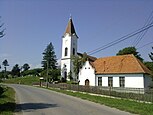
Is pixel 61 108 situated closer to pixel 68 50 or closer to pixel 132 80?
pixel 132 80

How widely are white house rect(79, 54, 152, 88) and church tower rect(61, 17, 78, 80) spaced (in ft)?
83.5

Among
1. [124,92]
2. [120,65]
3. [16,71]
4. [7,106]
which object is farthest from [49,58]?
[7,106]

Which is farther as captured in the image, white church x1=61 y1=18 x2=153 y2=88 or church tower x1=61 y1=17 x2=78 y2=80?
church tower x1=61 y1=17 x2=78 y2=80

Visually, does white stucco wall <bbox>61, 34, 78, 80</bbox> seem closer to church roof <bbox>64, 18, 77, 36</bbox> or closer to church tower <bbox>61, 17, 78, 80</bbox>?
church tower <bbox>61, 17, 78, 80</bbox>

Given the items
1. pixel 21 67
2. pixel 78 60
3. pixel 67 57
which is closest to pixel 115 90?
pixel 78 60

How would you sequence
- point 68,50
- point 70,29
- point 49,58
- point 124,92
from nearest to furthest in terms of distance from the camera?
1. point 124,92
2. point 68,50
3. point 70,29
4. point 49,58

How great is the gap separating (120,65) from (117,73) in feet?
6.63

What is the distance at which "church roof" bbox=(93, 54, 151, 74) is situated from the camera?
38.3m

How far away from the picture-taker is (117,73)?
39688 millimetres

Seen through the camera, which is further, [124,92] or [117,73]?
[117,73]

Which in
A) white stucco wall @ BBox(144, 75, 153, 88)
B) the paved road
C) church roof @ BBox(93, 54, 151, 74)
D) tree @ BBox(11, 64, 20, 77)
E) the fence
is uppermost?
tree @ BBox(11, 64, 20, 77)

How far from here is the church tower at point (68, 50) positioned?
71681mm

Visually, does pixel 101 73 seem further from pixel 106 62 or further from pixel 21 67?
pixel 21 67

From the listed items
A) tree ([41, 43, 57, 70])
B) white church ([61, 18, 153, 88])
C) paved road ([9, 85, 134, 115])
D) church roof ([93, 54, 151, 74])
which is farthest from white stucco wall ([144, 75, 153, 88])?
tree ([41, 43, 57, 70])
